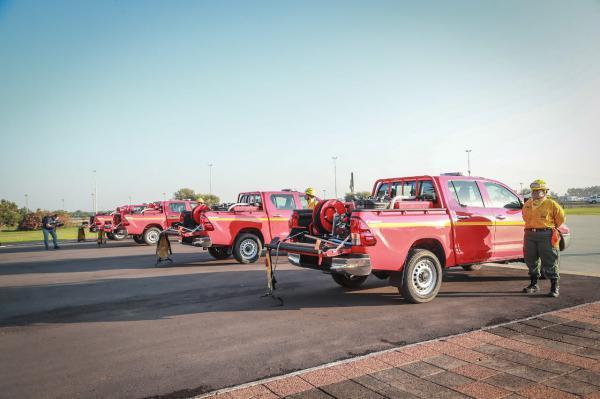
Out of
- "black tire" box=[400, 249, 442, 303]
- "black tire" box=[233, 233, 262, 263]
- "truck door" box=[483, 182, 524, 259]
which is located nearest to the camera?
"black tire" box=[400, 249, 442, 303]

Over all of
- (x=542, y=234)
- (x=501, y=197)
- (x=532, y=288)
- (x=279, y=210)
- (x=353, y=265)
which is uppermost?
(x=501, y=197)

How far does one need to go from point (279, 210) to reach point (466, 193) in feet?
20.1

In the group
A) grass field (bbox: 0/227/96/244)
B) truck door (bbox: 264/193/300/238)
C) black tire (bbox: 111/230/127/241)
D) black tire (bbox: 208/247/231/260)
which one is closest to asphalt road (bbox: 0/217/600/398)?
truck door (bbox: 264/193/300/238)

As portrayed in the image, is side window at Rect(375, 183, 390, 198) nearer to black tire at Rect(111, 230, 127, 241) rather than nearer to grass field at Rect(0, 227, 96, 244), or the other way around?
black tire at Rect(111, 230, 127, 241)

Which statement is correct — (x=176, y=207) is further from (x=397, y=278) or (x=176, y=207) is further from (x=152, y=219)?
(x=397, y=278)

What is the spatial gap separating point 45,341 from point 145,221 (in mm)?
14521

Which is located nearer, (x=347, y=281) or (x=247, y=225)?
(x=347, y=281)

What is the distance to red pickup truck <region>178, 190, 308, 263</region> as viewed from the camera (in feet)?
37.4

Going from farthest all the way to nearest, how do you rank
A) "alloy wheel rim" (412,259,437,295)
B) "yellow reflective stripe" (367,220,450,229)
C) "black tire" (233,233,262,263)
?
1. "black tire" (233,233,262,263)
2. "alloy wheel rim" (412,259,437,295)
3. "yellow reflective stripe" (367,220,450,229)

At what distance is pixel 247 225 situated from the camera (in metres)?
11.8

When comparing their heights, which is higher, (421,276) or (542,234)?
(542,234)

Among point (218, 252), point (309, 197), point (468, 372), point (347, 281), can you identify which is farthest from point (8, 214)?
point (468, 372)

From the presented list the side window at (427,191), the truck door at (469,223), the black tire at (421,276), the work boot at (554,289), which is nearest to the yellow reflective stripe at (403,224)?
the truck door at (469,223)

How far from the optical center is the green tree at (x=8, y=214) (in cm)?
5105
